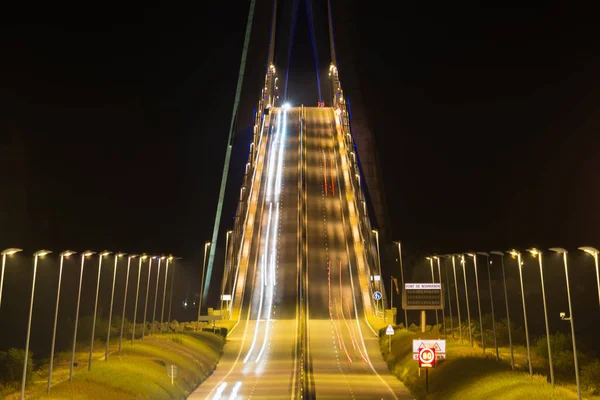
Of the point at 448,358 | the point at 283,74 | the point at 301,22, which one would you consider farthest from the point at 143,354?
the point at 301,22

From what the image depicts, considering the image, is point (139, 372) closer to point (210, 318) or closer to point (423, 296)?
point (423, 296)

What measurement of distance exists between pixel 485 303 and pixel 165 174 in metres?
26.1

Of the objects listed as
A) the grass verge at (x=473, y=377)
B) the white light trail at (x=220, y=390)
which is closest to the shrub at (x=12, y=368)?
the white light trail at (x=220, y=390)

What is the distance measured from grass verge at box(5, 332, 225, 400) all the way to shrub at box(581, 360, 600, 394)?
13441 millimetres

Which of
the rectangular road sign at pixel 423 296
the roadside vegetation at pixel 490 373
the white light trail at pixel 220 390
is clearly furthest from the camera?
the rectangular road sign at pixel 423 296

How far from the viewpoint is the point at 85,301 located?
148 ft

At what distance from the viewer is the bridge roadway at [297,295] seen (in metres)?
28.2

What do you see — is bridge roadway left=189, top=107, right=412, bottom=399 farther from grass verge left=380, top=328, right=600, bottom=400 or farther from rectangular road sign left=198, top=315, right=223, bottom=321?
rectangular road sign left=198, top=315, right=223, bottom=321

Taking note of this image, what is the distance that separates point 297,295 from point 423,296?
16.4 meters

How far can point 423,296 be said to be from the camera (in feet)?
121

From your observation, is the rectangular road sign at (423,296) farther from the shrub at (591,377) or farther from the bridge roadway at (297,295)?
the shrub at (591,377)

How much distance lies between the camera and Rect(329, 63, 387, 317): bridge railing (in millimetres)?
55681

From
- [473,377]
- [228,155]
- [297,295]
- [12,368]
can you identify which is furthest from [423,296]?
[228,155]

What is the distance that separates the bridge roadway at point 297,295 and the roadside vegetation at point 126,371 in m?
0.93
